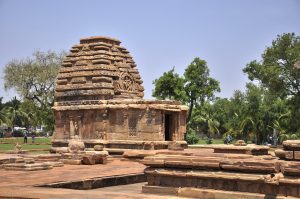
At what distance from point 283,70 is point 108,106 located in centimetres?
1323

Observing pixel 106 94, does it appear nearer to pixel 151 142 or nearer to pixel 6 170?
pixel 151 142

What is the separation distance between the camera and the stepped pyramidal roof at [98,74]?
22.3 meters

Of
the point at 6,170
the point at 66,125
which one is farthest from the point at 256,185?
the point at 66,125

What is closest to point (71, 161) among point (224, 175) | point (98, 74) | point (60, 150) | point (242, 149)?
point (60, 150)

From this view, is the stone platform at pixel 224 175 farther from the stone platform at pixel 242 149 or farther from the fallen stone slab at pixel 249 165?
the stone platform at pixel 242 149

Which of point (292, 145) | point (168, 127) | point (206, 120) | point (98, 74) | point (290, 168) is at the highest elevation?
point (98, 74)

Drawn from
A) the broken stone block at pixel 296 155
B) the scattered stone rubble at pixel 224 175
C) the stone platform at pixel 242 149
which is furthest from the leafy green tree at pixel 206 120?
the broken stone block at pixel 296 155

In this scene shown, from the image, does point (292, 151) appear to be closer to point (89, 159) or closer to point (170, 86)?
point (89, 159)

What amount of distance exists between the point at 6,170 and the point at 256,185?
8.48m

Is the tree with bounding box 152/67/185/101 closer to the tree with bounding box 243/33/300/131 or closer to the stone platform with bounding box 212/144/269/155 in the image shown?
the tree with bounding box 243/33/300/131

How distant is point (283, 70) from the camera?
29.4 m

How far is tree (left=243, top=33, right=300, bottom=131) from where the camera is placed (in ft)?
94.8

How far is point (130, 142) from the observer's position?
20.9 metres

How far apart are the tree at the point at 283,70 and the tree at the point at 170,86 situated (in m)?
7.17
